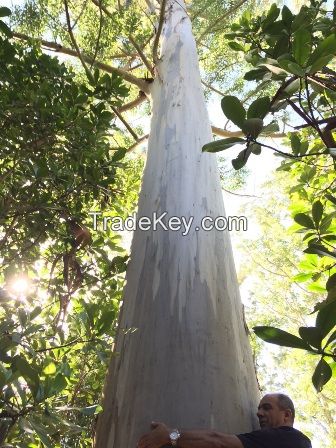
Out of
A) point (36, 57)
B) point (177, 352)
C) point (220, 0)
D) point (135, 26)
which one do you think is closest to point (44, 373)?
point (177, 352)

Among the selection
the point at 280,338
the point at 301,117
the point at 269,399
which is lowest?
the point at 269,399

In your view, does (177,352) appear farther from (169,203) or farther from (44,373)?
(169,203)

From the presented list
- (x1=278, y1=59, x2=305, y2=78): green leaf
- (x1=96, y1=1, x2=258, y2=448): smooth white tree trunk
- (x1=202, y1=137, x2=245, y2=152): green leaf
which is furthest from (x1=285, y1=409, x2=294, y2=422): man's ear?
A: (x1=278, y1=59, x2=305, y2=78): green leaf

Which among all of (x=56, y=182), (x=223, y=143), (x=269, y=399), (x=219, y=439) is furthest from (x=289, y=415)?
(x=56, y=182)

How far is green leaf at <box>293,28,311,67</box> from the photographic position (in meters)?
1.01

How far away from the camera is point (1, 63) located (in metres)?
2.01

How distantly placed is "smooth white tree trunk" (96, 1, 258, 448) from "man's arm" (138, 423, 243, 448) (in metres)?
0.09

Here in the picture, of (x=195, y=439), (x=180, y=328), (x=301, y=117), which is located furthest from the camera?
(x=180, y=328)

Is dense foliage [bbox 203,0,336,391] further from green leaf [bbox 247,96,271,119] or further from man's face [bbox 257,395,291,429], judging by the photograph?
man's face [bbox 257,395,291,429]

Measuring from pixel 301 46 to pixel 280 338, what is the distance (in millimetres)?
713

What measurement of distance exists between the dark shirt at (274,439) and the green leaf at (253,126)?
33.7 inches

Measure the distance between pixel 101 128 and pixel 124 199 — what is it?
1018 mm

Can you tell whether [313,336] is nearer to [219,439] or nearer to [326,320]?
[326,320]

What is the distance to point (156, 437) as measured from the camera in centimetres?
116
